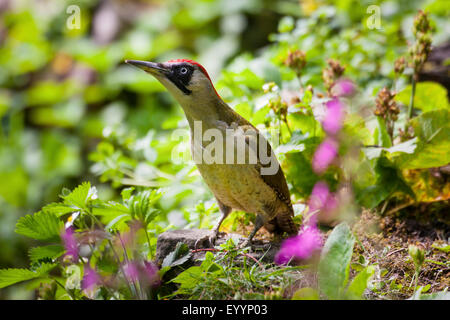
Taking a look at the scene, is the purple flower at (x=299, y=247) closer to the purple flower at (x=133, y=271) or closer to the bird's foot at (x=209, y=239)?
the bird's foot at (x=209, y=239)

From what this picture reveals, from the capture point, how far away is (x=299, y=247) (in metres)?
2.37

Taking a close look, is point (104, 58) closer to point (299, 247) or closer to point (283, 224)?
point (283, 224)

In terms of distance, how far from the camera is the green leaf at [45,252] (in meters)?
1.96

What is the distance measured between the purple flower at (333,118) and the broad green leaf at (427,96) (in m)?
0.56

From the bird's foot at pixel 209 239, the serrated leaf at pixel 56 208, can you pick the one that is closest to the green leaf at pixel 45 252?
the serrated leaf at pixel 56 208

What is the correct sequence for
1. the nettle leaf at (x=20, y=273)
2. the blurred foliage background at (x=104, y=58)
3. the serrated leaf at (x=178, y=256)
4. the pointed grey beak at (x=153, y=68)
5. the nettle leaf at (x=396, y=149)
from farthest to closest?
the blurred foliage background at (x=104, y=58) < the nettle leaf at (x=396, y=149) < the pointed grey beak at (x=153, y=68) < the serrated leaf at (x=178, y=256) < the nettle leaf at (x=20, y=273)

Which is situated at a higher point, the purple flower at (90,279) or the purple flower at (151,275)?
the purple flower at (151,275)

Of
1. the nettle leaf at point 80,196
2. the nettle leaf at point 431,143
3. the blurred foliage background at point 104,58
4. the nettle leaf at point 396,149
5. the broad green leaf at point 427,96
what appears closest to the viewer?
the nettle leaf at point 80,196

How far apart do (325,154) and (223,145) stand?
2.40 ft

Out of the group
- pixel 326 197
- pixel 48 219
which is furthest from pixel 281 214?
pixel 48 219

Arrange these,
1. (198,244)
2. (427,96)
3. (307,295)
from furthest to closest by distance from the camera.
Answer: (427,96) < (198,244) < (307,295)

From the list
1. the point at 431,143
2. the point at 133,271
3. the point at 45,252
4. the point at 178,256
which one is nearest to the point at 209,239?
the point at 178,256
